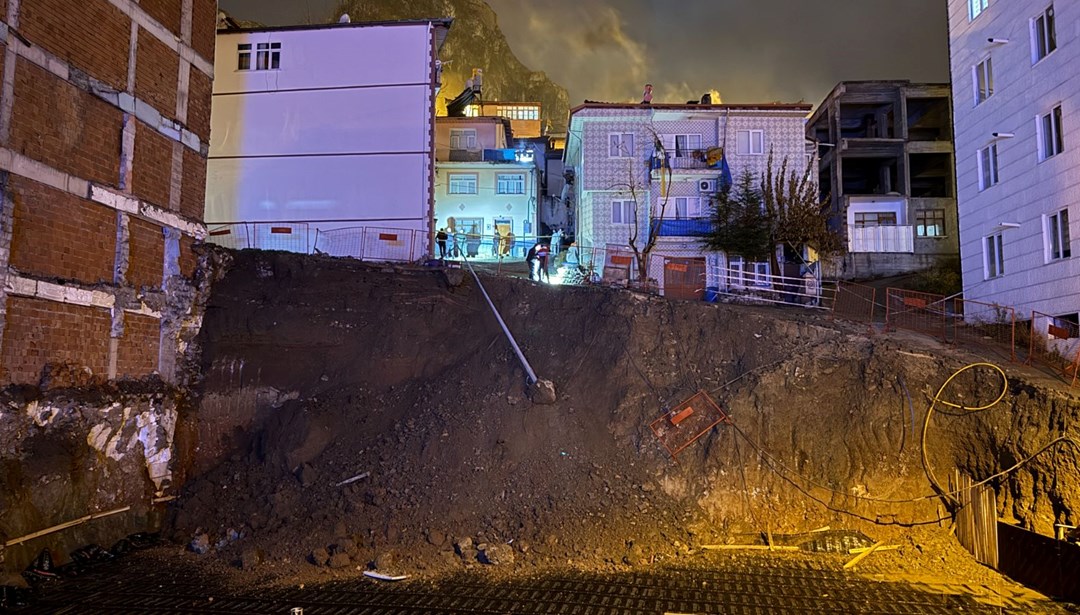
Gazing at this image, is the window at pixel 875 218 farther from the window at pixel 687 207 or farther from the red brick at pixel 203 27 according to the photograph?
the red brick at pixel 203 27

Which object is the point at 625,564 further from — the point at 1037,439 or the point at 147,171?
the point at 147,171


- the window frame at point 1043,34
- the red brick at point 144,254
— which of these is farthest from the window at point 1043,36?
the red brick at point 144,254

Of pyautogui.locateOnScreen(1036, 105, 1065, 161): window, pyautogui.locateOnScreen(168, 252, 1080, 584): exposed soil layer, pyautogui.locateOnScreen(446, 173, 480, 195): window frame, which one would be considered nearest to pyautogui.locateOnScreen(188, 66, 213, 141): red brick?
pyautogui.locateOnScreen(168, 252, 1080, 584): exposed soil layer

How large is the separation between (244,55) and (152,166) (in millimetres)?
11736

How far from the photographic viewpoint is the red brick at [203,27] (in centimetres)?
1783

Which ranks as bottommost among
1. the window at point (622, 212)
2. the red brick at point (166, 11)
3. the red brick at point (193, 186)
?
the red brick at point (193, 186)

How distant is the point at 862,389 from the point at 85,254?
1714 centimetres

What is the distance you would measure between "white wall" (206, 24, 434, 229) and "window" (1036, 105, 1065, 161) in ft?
63.9

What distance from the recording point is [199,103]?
58.4 ft

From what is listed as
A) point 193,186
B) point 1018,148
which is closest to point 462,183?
point 193,186

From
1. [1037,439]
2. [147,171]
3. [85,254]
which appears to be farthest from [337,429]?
[1037,439]

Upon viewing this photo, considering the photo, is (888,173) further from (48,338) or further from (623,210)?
(48,338)

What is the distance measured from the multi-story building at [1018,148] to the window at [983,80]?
0.03 meters

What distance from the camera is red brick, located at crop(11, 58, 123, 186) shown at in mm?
12656
